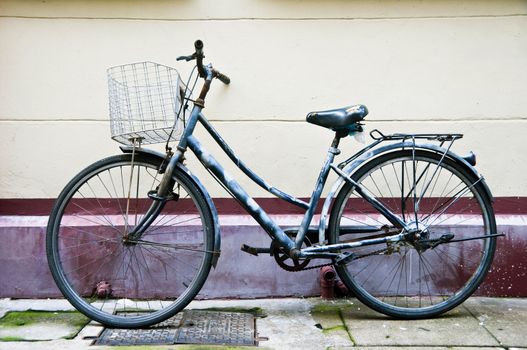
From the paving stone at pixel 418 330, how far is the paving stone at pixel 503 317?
0.06 metres

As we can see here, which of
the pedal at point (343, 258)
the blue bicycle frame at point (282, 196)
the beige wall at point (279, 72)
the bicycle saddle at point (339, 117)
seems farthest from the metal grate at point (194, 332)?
the bicycle saddle at point (339, 117)

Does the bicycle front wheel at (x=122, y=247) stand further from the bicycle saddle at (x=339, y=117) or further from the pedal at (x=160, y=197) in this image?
the bicycle saddle at (x=339, y=117)

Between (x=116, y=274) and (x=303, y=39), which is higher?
(x=303, y=39)

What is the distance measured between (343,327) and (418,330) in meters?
0.45

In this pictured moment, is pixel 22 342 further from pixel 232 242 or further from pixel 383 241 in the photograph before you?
pixel 383 241

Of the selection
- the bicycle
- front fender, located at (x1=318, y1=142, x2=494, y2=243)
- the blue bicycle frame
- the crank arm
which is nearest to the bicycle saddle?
the bicycle

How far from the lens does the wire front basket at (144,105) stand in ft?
13.0

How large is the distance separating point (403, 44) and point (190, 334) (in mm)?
2447

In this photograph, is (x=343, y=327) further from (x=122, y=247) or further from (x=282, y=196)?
(x=122, y=247)

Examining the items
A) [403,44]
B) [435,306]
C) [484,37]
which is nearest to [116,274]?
[435,306]

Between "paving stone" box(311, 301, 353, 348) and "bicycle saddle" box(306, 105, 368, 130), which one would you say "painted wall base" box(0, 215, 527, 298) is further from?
"bicycle saddle" box(306, 105, 368, 130)

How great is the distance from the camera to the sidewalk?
3857 millimetres

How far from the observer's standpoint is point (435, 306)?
431cm

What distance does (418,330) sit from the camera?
409 centimetres
